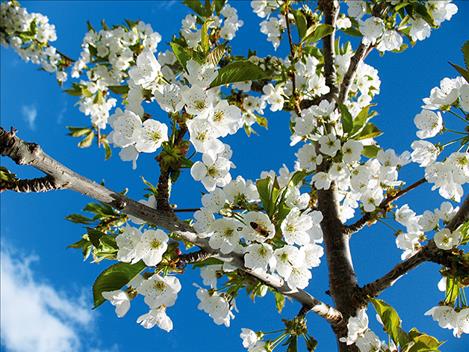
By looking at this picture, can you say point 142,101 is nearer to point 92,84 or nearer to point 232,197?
point 232,197

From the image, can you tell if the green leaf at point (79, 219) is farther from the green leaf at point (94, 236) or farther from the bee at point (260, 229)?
the bee at point (260, 229)

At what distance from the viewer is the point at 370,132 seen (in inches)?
89.7

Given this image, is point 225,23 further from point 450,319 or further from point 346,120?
point 450,319

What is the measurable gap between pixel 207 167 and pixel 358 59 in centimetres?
188

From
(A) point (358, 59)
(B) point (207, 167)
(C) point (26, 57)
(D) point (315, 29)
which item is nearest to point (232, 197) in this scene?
(B) point (207, 167)

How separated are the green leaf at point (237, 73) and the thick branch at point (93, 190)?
18.3 inches

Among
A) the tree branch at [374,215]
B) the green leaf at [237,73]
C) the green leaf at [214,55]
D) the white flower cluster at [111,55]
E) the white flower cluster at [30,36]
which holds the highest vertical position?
the white flower cluster at [30,36]

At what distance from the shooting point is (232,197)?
1752mm

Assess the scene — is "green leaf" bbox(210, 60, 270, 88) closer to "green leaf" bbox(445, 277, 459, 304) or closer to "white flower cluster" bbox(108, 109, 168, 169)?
"white flower cluster" bbox(108, 109, 168, 169)

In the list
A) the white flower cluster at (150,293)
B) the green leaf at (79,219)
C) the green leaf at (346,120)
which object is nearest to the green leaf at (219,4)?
the green leaf at (346,120)

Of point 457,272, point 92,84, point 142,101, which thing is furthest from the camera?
point 92,84

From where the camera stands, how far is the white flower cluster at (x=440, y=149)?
189 cm

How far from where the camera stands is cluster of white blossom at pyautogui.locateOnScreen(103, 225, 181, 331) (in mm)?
1467

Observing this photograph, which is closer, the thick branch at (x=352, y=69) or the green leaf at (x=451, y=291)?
the green leaf at (x=451, y=291)
